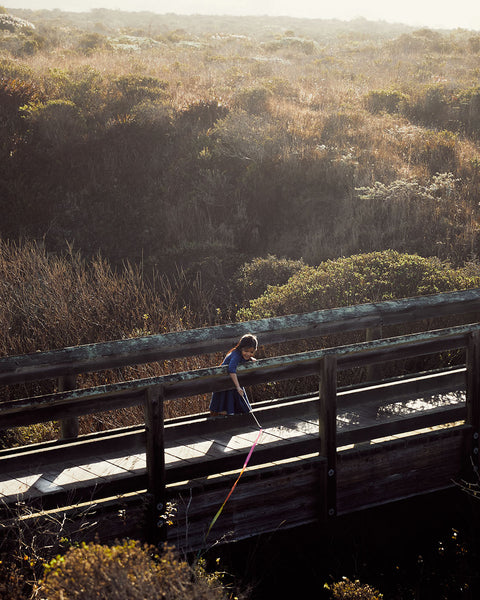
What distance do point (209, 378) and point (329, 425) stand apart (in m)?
1.08

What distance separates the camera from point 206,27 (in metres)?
55.4

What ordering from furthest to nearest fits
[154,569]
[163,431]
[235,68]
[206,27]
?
1. [206,27]
2. [235,68]
3. [163,431]
4. [154,569]

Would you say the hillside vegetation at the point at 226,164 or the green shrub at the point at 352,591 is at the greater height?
the hillside vegetation at the point at 226,164

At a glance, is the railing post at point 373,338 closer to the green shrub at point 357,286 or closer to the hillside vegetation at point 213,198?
the hillside vegetation at point 213,198

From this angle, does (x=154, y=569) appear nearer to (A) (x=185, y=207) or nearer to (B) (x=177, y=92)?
(A) (x=185, y=207)

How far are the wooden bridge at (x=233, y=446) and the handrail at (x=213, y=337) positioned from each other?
0.01 meters

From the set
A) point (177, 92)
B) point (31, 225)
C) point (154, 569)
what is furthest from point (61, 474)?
point (177, 92)

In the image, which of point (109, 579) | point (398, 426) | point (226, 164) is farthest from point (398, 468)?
point (226, 164)

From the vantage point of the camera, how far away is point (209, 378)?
488cm

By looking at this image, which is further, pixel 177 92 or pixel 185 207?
pixel 177 92

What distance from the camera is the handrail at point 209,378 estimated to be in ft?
14.0

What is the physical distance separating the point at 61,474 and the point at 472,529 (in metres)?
3.58

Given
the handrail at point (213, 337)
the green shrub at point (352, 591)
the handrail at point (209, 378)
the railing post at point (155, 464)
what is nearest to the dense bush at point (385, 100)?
the handrail at point (213, 337)

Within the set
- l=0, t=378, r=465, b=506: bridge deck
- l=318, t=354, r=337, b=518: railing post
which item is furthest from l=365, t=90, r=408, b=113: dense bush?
l=318, t=354, r=337, b=518: railing post
